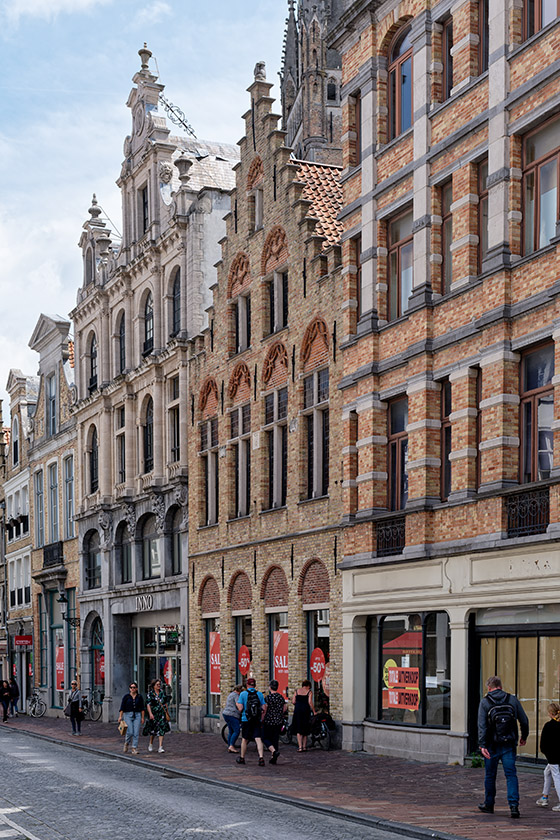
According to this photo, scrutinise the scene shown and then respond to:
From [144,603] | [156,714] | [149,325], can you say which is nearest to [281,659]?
[156,714]

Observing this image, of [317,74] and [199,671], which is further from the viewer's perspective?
[317,74]

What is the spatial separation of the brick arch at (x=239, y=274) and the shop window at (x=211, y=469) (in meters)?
3.68

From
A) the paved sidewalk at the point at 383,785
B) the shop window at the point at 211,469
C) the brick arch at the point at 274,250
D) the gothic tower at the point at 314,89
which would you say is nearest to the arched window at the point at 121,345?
the shop window at the point at 211,469

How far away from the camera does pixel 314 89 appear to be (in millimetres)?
96812

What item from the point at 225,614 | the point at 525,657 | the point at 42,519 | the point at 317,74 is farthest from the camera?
the point at 317,74

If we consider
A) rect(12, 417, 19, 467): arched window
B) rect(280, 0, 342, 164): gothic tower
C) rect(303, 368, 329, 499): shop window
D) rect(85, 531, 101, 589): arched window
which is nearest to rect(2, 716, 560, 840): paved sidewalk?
rect(303, 368, 329, 499): shop window

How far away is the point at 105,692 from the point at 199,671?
29.2ft

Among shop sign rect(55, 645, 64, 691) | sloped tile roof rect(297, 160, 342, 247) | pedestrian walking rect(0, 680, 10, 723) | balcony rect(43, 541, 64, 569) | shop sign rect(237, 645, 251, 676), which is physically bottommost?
pedestrian walking rect(0, 680, 10, 723)

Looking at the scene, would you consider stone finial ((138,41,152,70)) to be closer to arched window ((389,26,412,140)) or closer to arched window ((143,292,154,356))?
arched window ((143,292,154,356))

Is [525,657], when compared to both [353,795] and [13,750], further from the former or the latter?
[13,750]

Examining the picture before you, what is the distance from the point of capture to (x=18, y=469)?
193 feet

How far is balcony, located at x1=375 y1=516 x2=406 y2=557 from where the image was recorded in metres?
24.8

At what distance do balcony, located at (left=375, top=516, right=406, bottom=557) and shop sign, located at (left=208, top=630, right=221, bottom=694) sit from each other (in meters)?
10.4

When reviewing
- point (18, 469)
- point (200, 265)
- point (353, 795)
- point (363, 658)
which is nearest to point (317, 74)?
point (18, 469)
